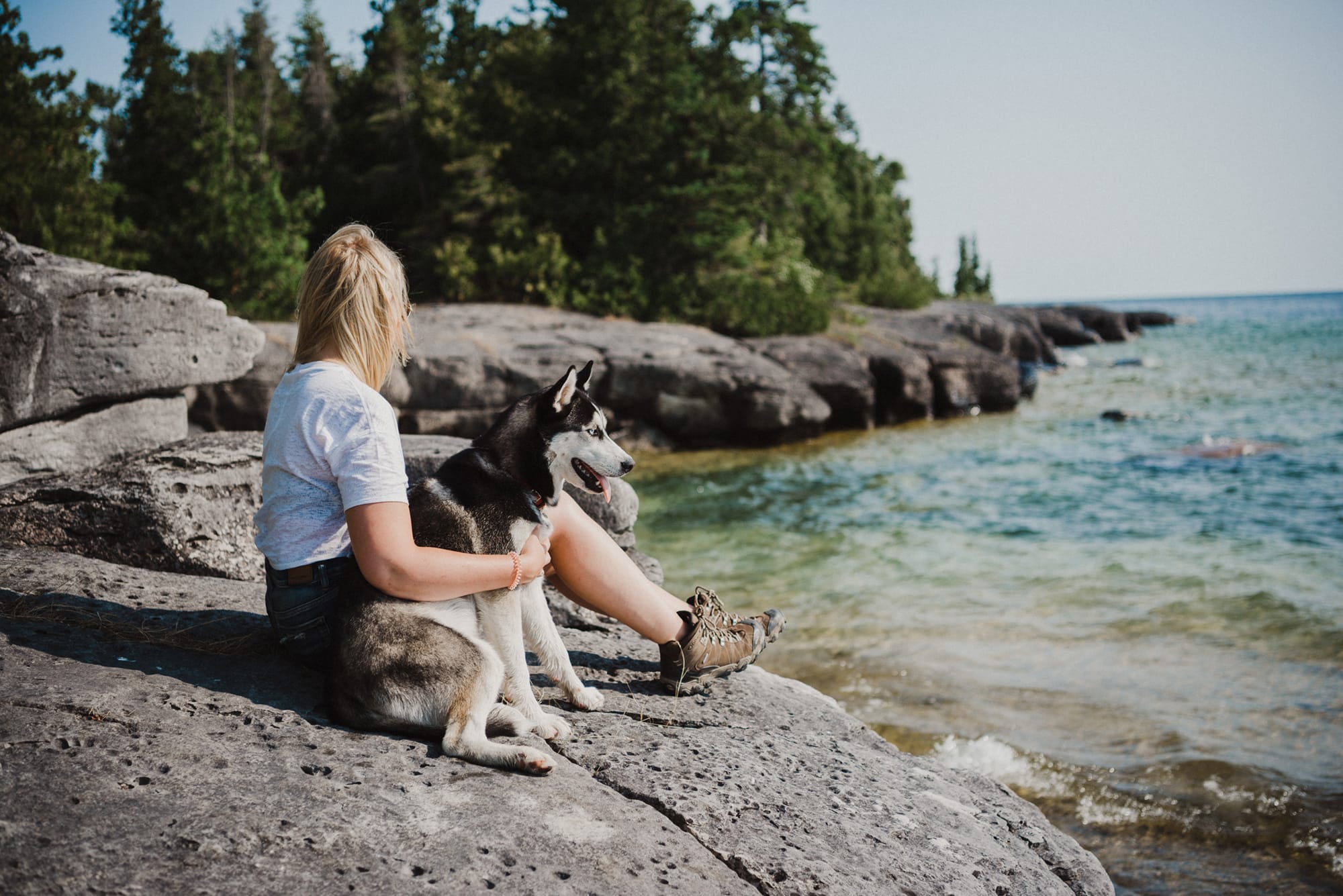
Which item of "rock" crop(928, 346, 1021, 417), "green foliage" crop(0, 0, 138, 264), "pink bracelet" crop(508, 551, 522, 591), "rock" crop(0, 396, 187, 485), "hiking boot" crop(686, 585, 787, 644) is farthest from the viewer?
"rock" crop(928, 346, 1021, 417)

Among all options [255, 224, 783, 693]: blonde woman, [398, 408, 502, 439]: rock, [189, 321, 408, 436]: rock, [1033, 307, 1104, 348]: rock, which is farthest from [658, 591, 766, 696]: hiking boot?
[1033, 307, 1104, 348]: rock

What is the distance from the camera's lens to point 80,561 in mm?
4629

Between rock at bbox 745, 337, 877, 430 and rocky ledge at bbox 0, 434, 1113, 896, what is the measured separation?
52.7 feet

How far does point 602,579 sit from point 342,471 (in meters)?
1.53

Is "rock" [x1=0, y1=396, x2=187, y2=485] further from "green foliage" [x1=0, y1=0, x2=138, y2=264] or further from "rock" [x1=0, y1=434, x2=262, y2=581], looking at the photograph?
"green foliage" [x1=0, y1=0, x2=138, y2=264]

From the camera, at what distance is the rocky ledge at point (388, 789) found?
245cm

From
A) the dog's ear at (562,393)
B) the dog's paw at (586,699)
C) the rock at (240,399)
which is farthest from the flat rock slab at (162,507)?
the rock at (240,399)

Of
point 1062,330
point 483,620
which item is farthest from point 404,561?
point 1062,330

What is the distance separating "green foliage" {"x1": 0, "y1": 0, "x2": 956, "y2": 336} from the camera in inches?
738

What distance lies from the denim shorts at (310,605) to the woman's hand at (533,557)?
65cm

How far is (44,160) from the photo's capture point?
1270cm

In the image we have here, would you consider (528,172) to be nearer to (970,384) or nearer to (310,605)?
(970,384)

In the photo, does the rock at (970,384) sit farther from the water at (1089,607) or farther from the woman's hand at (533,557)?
the woman's hand at (533,557)

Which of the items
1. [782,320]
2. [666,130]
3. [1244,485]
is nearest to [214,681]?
[1244,485]
